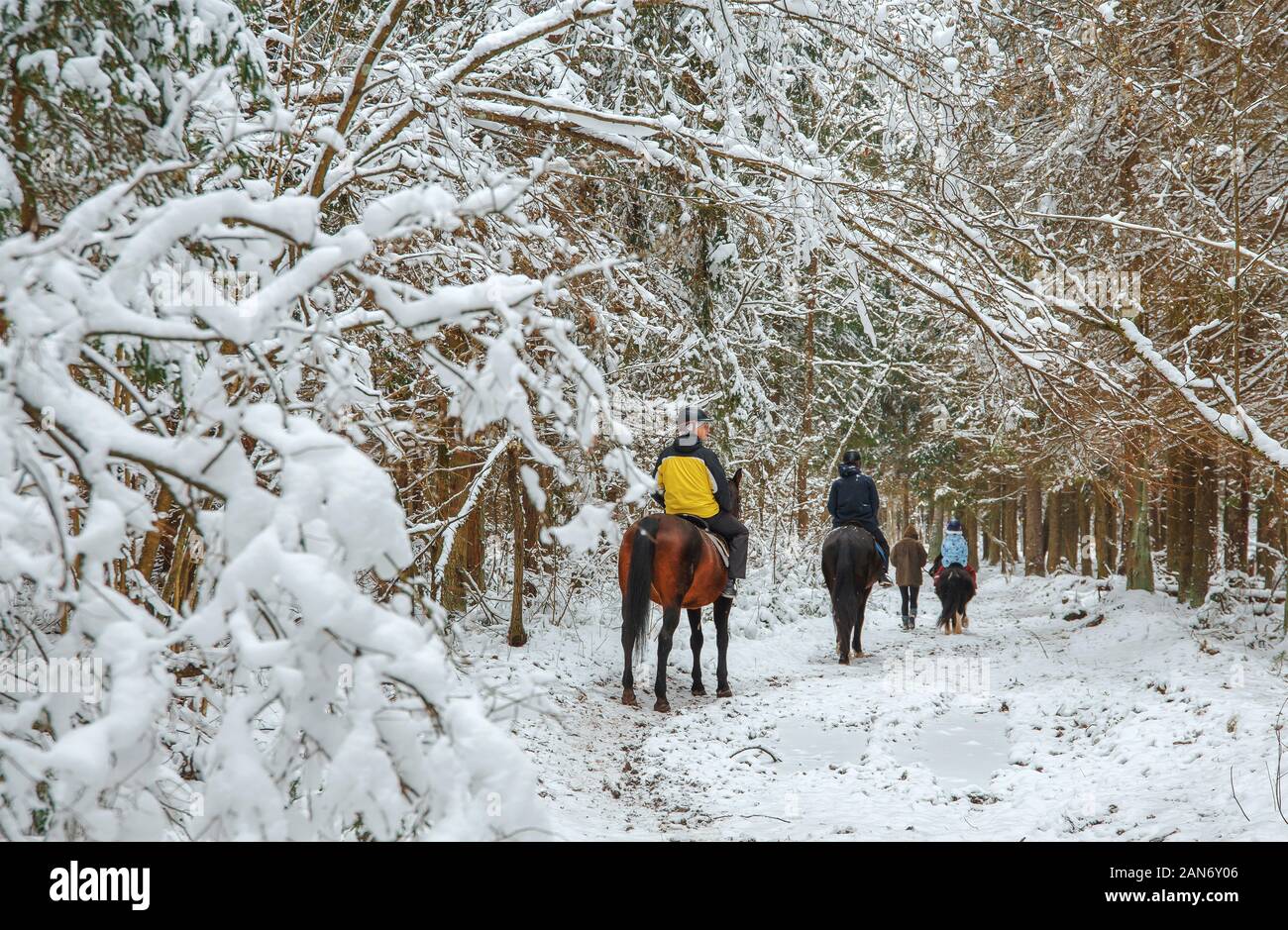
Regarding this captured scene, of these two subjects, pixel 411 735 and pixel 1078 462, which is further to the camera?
pixel 1078 462

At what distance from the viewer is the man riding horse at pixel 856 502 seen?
12.7 meters

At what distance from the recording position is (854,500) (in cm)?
1291

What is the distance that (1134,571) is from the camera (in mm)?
14859

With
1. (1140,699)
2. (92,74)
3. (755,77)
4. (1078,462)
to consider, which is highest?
(755,77)

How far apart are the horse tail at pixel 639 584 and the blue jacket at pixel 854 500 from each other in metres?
4.98

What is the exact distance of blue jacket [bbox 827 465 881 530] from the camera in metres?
12.8

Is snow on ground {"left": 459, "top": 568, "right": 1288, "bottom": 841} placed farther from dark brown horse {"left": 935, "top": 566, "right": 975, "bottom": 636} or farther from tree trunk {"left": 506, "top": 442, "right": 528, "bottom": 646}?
dark brown horse {"left": 935, "top": 566, "right": 975, "bottom": 636}

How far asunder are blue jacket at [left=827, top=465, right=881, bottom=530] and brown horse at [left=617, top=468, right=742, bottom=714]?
3.96 meters

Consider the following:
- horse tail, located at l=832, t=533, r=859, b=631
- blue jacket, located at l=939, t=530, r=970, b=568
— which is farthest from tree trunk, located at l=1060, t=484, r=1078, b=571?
horse tail, located at l=832, t=533, r=859, b=631

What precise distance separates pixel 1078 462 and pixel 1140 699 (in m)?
3.25

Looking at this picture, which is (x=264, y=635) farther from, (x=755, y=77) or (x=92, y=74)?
(x=755, y=77)

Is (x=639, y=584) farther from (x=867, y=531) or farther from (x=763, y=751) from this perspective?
(x=867, y=531)
